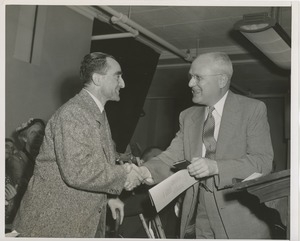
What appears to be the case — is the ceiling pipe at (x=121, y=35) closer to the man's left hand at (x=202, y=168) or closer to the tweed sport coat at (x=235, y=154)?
the tweed sport coat at (x=235, y=154)

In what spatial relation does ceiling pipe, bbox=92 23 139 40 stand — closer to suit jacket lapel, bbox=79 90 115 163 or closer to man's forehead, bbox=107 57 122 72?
man's forehead, bbox=107 57 122 72

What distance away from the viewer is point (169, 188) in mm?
1269

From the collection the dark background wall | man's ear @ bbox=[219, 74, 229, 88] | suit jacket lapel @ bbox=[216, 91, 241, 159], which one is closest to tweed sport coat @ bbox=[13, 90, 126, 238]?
suit jacket lapel @ bbox=[216, 91, 241, 159]

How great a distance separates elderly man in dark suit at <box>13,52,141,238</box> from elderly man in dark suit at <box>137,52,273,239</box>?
0.32m

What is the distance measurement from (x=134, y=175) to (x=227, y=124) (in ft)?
1.51

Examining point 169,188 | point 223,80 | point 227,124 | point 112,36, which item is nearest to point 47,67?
point 112,36

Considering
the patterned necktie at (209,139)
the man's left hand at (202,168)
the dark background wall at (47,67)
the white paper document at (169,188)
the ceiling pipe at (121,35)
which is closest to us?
the white paper document at (169,188)

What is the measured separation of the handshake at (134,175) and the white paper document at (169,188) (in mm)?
275

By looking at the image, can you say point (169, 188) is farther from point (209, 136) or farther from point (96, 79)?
point (96, 79)

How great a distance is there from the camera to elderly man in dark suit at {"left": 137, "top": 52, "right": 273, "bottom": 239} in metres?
1.40

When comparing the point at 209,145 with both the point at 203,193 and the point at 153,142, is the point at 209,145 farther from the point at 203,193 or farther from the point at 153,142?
the point at 153,142

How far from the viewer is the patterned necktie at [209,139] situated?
147cm

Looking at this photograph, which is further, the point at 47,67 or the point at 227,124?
the point at 47,67

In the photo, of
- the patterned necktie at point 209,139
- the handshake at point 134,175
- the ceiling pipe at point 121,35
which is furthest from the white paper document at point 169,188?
the ceiling pipe at point 121,35
